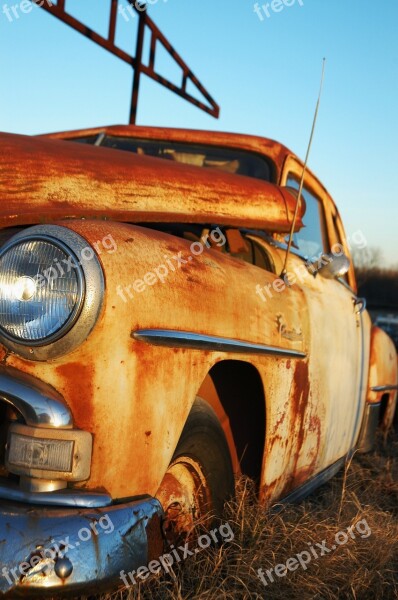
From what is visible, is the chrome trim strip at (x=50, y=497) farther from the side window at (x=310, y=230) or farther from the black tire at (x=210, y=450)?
the side window at (x=310, y=230)

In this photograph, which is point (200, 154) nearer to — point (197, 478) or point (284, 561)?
point (197, 478)

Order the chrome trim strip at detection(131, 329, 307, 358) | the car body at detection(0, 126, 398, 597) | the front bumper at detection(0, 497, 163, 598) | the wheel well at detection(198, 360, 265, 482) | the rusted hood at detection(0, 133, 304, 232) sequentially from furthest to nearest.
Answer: the wheel well at detection(198, 360, 265, 482), the rusted hood at detection(0, 133, 304, 232), the chrome trim strip at detection(131, 329, 307, 358), the car body at detection(0, 126, 398, 597), the front bumper at detection(0, 497, 163, 598)

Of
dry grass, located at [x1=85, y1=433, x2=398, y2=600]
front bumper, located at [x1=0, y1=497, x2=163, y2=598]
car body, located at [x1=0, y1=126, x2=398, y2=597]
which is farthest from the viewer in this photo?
dry grass, located at [x1=85, y1=433, x2=398, y2=600]

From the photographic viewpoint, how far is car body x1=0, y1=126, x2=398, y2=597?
4.92ft

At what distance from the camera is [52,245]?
1580 mm

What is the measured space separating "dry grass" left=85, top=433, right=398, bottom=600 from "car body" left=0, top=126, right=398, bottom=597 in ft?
0.39

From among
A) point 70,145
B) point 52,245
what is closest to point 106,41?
point 70,145

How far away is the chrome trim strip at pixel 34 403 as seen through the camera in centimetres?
150

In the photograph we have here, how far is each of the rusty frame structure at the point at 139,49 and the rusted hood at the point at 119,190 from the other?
116 inches

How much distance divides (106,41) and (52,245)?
4.54 m

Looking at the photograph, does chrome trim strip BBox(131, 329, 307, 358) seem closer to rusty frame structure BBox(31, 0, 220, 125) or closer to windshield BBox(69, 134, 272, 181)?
windshield BBox(69, 134, 272, 181)

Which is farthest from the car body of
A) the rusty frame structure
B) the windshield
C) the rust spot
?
the rusty frame structure

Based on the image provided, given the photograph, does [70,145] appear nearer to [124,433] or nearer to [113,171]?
[113,171]

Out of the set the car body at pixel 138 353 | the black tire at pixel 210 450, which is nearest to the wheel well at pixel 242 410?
the car body at pixel 138 353
